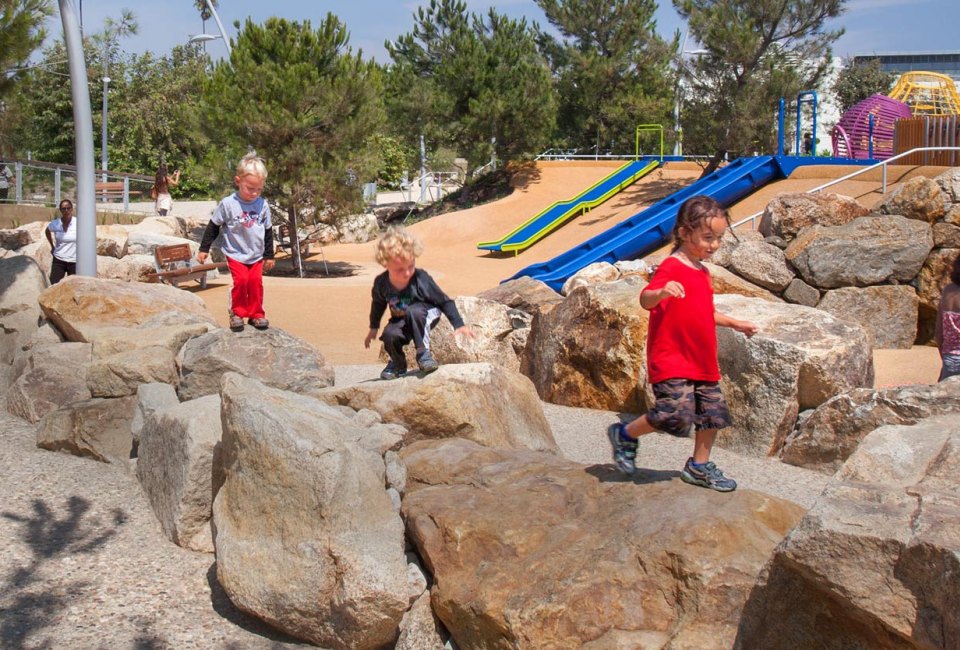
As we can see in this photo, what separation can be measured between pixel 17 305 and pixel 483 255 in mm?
14443

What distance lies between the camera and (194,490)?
5145 mm

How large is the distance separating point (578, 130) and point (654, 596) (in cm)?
3096

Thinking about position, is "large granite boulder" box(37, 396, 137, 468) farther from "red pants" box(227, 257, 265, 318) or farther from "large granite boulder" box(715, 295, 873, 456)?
"large granite boulder" box(715, 295, 873, 456)

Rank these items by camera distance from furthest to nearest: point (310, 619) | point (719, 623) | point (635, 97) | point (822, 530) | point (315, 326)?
point (635, 97) < point (315, 326) < point (310, 619) < point (719, 623) < point (822, 530)

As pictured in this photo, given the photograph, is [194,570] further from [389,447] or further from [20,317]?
[20,317]

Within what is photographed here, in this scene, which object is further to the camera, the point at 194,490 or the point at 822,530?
the point at 194,490

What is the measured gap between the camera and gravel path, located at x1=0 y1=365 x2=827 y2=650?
4.36 m

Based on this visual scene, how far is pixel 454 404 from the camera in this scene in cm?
567

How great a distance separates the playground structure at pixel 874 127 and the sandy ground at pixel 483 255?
3.66 meters

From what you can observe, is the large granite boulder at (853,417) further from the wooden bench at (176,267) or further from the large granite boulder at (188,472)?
the wooden bench at (176,267)

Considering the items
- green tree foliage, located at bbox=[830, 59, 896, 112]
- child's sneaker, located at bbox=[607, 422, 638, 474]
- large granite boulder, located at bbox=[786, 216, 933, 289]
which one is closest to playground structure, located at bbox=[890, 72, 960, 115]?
green tree foliage, located at bbox=[830, 59, 896, 112]

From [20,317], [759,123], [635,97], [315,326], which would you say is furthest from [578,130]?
[20,317]

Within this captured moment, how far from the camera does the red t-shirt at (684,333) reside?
4.28 meters

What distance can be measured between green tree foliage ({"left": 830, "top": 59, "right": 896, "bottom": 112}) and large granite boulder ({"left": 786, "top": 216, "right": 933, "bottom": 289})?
33.3 m
